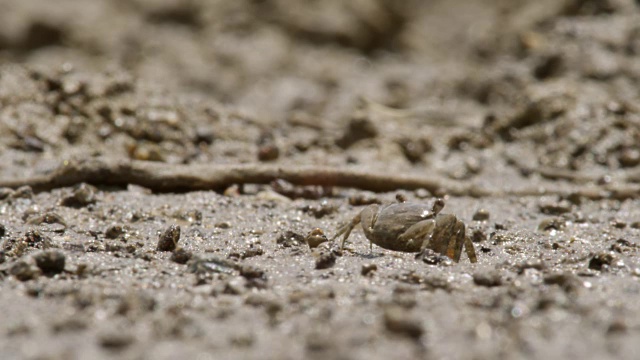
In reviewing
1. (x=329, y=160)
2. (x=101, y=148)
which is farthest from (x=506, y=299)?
(x=101, y=148)

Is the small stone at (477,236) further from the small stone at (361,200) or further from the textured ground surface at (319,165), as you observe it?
the small stone at (361,200)

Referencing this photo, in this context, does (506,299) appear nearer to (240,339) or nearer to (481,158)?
(240,339)

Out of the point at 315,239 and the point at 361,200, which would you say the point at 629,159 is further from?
the point at 315,239

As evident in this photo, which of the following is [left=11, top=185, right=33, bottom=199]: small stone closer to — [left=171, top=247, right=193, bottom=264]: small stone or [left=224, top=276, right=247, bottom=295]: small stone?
[left=171, top=247, right=193, bottom=264]: small stone

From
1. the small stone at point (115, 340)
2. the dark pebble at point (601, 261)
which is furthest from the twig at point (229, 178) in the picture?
the small stone at point (115, 340)

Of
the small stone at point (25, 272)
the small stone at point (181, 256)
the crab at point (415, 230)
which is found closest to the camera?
the small stone at point (25, 272)

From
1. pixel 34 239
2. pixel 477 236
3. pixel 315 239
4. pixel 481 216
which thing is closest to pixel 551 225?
pixel 481 216
